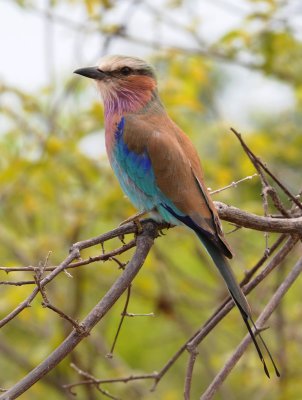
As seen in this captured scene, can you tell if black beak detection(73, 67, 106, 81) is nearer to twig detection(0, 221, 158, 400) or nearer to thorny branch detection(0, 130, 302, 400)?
thorny branch detection(0, 130, 302, 400)

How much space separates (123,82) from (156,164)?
1.92ft

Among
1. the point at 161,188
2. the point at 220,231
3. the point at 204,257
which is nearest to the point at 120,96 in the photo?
the point at 161,188

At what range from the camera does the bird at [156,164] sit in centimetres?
250

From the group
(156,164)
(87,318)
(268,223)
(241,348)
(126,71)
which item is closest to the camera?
(87,318)

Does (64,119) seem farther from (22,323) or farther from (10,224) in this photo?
(22,323)

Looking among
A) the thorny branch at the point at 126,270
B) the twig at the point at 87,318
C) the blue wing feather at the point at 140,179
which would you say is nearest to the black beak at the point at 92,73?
the blue wing feather at the point at 140,179

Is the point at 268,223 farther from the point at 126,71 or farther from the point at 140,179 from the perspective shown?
the point at 126,71

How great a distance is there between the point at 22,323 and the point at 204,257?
1.36m

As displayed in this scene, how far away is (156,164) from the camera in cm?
276

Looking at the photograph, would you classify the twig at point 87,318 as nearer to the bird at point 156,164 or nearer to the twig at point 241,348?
the bird at point 156,164

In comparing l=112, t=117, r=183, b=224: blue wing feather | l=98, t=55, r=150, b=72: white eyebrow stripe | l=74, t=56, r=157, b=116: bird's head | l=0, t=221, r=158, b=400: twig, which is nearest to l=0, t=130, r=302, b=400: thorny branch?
l=0, t=221, r=158, b=400: twig

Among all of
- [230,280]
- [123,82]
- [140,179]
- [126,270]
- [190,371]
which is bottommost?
[190,371]

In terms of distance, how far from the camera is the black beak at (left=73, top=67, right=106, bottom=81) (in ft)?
10.0

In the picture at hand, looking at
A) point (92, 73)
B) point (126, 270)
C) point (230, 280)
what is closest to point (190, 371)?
point (230, 280)
